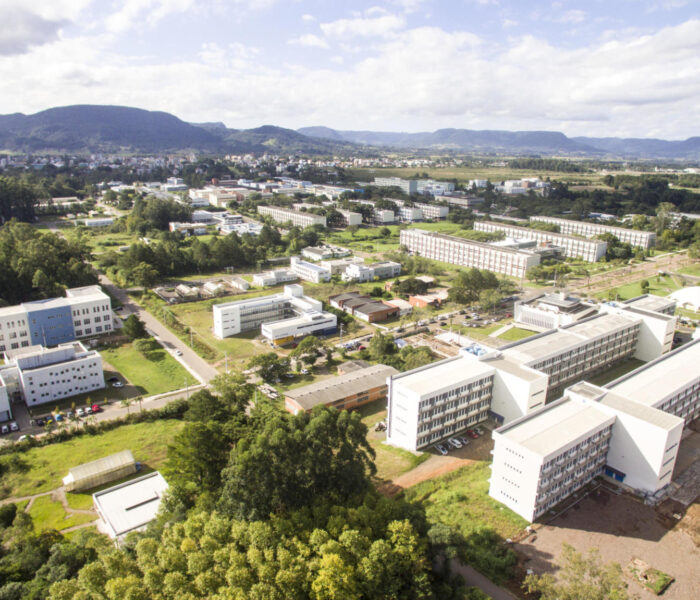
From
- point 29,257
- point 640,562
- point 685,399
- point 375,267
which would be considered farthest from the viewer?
point 375,267

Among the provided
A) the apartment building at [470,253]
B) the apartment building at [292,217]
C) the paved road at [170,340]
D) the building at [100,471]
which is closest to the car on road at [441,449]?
the building at [100,471]

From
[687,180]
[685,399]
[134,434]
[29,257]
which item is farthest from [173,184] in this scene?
[687,180]

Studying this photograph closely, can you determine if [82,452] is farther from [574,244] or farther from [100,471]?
[574,244]

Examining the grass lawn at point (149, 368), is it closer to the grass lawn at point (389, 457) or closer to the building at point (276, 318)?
the building at point (276, 318)

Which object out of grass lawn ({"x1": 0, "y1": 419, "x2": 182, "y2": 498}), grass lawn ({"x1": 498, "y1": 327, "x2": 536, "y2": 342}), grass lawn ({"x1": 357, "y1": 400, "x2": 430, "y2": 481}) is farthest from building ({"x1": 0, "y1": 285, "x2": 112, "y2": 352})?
grass lawn ({"x1": 498, "y1": 327, "x2": 536, "y2": 342})

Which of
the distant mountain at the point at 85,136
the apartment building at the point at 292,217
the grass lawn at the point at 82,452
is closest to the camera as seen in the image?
the grass lawn at the point at 82,452

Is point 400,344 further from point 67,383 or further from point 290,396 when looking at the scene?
point 67,383

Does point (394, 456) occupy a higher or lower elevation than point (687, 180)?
lower
